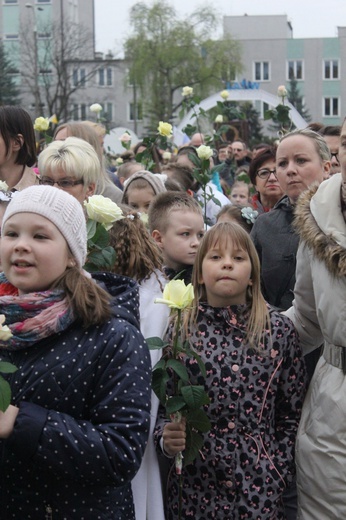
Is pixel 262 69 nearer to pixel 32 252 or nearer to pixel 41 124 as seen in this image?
pixel 41 124

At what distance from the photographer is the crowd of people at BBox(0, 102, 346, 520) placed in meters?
2.80

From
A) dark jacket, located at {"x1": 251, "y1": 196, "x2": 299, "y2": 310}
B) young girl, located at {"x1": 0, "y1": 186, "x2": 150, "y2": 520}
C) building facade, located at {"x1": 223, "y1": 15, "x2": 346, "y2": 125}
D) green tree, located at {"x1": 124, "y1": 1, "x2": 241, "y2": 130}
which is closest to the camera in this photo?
young girl, located at {"x1": 0, "y1": 186, "x2": 150, "y2": 520}

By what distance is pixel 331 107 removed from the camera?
258ft

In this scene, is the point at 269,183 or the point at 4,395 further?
the point at 269,183

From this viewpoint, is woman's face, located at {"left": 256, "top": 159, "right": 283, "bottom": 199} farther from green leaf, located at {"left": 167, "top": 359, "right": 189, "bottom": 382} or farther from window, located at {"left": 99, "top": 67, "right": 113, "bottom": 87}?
window, located at {"left": 99, "top": 67, "right": 113, "bottom": 87}

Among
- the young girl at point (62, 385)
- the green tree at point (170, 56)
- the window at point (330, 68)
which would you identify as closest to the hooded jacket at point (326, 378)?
the young girl at point (62, 385)

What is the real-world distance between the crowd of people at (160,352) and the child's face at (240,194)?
12.5 ft

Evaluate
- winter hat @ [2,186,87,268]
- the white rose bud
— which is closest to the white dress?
winter hat @ [2,186,87,268]

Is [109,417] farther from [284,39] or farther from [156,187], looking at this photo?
[284,39]

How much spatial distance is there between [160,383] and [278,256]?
5.02ft

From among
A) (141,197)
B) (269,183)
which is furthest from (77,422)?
(269,183)

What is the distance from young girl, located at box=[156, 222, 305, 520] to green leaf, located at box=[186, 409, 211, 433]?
56 millimetres

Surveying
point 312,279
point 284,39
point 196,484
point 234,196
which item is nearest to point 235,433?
point 196,484

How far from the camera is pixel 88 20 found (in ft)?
233
